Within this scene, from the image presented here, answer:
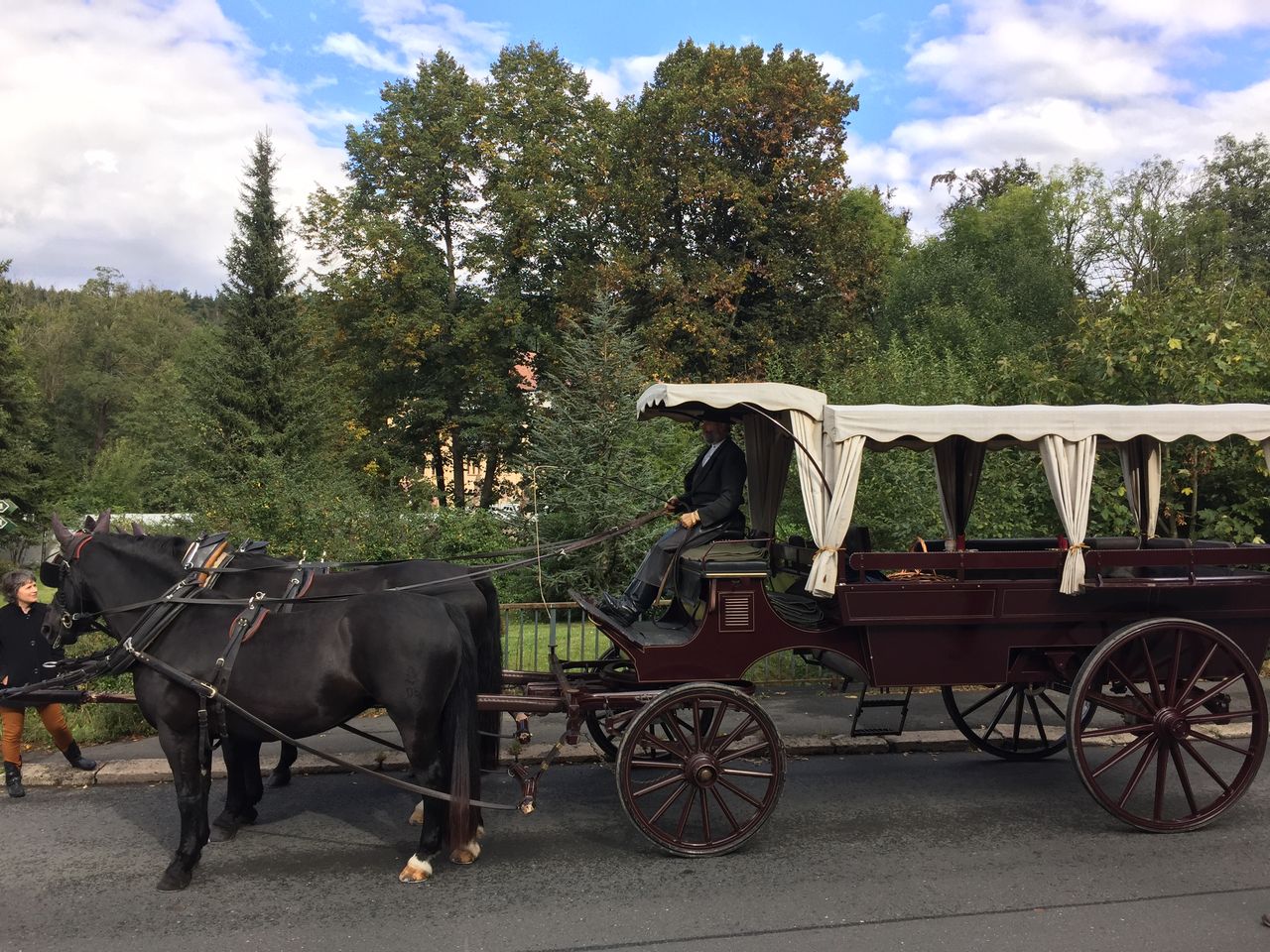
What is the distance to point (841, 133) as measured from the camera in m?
24.7

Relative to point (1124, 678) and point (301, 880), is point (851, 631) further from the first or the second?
point (301, 880)

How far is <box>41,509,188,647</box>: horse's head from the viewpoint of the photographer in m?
5.23

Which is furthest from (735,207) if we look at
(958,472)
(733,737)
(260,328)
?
(733,737)

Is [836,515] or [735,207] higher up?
[735,207]

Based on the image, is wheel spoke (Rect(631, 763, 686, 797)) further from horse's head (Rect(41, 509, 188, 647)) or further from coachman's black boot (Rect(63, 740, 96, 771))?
coachman's black boot (Rect(63, 740, 96, 771))

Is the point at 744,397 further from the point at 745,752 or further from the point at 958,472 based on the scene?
the point at 958,472

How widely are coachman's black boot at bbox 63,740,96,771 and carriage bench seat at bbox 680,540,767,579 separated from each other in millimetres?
4665

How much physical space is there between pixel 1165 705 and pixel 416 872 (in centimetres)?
465

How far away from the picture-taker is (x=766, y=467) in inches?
265

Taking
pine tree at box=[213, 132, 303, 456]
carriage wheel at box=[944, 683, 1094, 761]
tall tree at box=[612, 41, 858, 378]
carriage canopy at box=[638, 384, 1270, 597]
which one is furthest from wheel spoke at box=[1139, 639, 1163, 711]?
pine tree at box=[213, 132, 303, 456]

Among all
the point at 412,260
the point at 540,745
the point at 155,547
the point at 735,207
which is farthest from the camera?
the point at 412,260

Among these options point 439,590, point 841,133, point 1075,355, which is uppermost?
point 841,133

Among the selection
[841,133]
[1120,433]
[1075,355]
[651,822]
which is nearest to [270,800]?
[651,822]

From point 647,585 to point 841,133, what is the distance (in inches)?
862
